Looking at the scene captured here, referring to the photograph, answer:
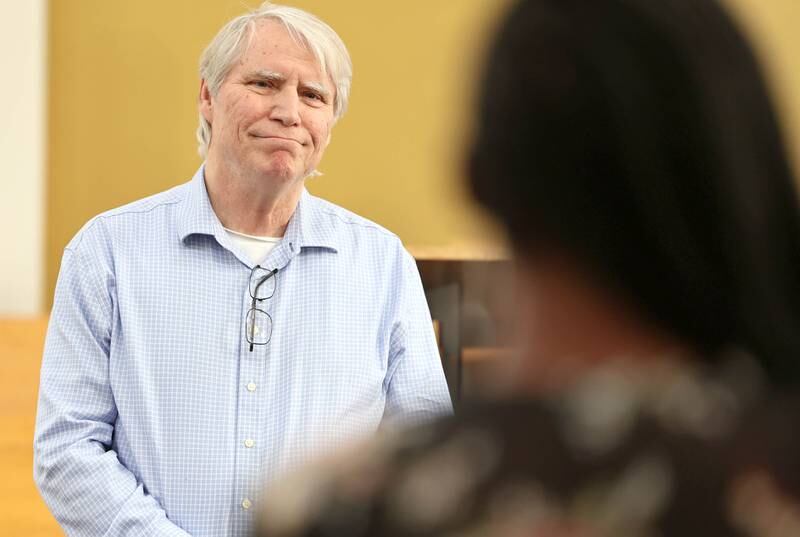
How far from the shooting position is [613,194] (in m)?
0.56

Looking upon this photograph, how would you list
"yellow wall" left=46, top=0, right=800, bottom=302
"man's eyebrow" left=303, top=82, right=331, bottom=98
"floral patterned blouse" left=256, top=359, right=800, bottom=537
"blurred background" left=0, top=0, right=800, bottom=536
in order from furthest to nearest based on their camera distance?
"yellow wall" left=46, top=0, right=800, bottom=302
"blurred background" left=0, top=0, right=800, bottom=536
"man's eyebrow" left=303, top=82, right=331, bottom=98
"floral patterned blouse" left=256, top=359, right=800, bottom=537

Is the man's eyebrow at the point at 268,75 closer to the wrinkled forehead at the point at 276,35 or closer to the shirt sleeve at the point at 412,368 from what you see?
the wrinkled forehead at the point at 276,35

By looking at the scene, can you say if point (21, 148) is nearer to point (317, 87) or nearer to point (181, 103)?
point (181, 103)

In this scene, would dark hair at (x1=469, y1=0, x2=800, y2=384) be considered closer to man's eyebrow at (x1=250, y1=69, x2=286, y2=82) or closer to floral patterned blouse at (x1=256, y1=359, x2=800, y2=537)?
floral patterned blouse at (x1=256, y1=359, x2=800, y2=537)

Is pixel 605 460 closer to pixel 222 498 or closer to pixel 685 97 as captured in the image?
pixel 685 97

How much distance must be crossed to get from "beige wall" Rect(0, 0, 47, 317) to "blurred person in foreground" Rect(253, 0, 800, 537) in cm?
342

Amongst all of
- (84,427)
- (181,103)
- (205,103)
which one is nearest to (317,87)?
(205,103)

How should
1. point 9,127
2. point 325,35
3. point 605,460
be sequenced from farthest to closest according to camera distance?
point 9,127, point 325,35, point 605,460

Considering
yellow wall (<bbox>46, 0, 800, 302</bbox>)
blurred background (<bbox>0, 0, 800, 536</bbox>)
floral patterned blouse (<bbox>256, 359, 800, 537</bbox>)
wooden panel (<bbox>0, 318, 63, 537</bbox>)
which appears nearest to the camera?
floral patterned blouse (<bbox>256, 359, 800, 537</bbox>)

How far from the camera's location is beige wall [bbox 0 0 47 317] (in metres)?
3.70

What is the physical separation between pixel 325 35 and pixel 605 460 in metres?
1.25

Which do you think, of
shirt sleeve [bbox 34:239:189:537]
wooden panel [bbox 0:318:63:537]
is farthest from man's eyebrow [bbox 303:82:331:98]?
wooden panel [bbox 0:318:63:537]

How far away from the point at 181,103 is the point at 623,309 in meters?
3.77

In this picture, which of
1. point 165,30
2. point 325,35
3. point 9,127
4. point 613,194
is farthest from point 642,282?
point 165,30
